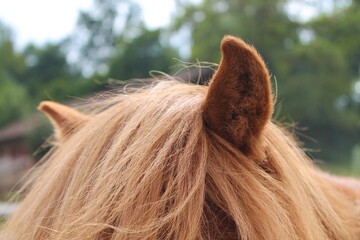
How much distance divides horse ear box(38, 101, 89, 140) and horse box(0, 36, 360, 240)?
0.82 feet

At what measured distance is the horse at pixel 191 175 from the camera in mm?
742

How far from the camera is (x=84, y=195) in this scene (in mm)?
823

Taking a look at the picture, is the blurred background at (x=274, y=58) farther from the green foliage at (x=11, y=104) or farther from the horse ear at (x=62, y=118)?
the horse ear at (x=62, y=118)

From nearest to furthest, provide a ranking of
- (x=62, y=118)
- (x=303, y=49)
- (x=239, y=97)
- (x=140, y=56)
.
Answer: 1. (x=239, y=97)
2. (x=62, y=118)
3. (x=303, y=49)
4. (x=140, y=56)

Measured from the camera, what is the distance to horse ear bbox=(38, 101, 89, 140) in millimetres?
1214

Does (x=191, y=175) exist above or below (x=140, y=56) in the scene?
above

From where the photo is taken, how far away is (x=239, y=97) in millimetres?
747

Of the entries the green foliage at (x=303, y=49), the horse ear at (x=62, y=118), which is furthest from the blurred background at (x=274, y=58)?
the horse ear at (x=62, y=118)

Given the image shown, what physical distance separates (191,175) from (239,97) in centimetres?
17

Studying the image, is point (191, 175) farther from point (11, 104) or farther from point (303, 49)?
point (11, 104)

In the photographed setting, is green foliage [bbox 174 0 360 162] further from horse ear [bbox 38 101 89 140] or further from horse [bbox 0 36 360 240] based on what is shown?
horse [bbox 0 36 360 240]

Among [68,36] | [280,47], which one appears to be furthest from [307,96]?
[68,36]

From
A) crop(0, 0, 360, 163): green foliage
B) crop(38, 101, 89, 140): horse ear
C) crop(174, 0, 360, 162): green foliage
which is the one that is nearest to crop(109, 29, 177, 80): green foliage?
crop(0, 0, 360, 163): green foliage

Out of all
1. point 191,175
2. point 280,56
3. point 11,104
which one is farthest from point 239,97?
point 11,104
